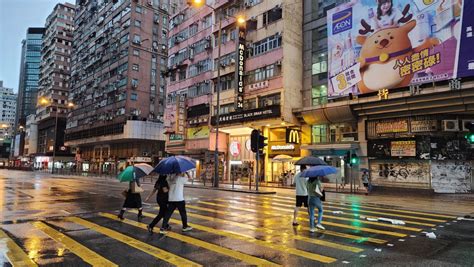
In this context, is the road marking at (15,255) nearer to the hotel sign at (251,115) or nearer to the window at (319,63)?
the hotel sign at (251,115)

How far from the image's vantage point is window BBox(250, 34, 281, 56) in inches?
1384

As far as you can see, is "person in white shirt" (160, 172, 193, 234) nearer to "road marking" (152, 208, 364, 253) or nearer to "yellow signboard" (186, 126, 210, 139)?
"road marking" (152, 208, 364, 253)

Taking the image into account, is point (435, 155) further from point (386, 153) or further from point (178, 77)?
point (178, 77)

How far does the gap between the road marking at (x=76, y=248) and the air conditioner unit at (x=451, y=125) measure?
83.3ft

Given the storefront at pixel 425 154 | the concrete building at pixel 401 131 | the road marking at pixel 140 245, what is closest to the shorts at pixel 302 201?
the road marking at pixel 140 245

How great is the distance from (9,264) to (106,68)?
250ft

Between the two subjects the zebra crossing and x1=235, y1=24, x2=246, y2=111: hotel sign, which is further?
x1=235, y1=24, x2=246, y2=111: hotel sign

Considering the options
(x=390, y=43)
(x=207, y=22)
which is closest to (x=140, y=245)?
(x=390, y=43)

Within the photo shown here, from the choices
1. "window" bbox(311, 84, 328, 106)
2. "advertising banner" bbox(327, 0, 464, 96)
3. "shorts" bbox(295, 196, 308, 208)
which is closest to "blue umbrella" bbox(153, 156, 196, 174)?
"shorts" bbox(295, 196, 308, 208)

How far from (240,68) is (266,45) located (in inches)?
142

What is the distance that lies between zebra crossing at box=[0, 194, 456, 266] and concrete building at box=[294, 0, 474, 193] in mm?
15398

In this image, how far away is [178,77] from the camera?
50281mm

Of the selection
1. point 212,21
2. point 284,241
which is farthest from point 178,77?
point 284,241

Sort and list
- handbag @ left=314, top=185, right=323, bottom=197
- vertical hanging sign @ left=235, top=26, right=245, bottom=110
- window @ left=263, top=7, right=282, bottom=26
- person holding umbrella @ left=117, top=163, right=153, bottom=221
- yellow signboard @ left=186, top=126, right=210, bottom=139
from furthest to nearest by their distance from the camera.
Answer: yellow signboard @ left=186, top=126, right=210, bottom=139 < vertical hanging sign @ left=235, top=26, right=245, bottom=110 < window @ left=263, top=7, right=282, bottom=26 < person holding umbrella @ left=117, top=163, right=153, bottom=221 < handbag @ left=314, top=185, right=323, bottom=197
